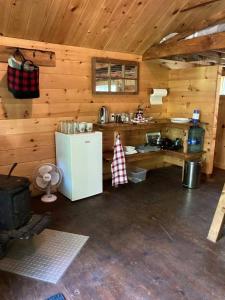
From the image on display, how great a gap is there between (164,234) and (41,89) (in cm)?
222

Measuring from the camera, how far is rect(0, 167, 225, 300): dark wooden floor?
1702 millimetres

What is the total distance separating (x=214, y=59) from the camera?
3.80 meters

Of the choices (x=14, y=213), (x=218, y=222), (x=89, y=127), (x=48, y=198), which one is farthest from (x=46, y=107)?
(x=218, y=222)

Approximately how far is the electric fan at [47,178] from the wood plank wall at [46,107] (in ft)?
0.53

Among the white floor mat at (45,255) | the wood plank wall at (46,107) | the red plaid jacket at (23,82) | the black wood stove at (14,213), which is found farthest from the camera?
the wood plank wall at (46,107)

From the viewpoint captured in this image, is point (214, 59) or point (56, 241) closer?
point (56, 241)

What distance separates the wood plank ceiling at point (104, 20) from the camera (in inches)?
99.3

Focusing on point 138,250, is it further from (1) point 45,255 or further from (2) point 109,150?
(2) point 109,150

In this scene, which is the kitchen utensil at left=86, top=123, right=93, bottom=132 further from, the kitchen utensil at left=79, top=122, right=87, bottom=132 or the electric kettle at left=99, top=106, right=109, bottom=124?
the electric kettle at left=99, top=106, right=109, bottom=124

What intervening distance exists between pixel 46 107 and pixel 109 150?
120 cm

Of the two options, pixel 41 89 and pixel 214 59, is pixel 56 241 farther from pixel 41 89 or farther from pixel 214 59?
pixel 214 59

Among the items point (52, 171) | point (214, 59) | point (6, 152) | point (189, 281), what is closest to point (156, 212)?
point (189, 281)

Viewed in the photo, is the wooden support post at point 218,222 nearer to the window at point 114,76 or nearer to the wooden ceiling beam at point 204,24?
the wooden ceiling beam at point 204,24

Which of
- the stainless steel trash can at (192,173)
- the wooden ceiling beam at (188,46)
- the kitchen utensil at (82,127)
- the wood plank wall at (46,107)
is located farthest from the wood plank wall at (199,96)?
the kitchen utensil at (82,127)
